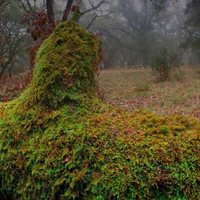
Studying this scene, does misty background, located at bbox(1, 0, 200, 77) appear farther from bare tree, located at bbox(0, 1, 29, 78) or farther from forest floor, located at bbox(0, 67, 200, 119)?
forest floor, located at bbox(0, 67, 200, 119)

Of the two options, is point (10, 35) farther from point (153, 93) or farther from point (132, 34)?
point (132, 34)

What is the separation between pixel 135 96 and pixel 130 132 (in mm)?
11279

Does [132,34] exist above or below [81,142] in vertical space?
above

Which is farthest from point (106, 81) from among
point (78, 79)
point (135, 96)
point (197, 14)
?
point (78, 79)

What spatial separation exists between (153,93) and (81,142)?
1164 cm

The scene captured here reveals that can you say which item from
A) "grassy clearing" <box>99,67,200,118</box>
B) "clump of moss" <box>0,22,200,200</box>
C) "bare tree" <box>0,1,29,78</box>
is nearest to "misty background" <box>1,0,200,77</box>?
"bare tree" <box>0,1,29,78</box>

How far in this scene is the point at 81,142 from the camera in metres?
2.80

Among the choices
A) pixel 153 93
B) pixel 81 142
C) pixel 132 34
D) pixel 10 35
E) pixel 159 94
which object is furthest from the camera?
pixel 132 34

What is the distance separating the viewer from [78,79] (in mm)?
3498

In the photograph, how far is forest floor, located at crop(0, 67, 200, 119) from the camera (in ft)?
36.8

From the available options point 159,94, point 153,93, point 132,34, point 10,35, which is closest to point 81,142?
point 159,94

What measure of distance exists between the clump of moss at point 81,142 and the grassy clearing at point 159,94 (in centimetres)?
667

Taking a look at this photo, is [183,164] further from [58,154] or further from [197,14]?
[197,14]

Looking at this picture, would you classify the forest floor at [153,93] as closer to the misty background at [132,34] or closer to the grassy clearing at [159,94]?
the grassy clearing at [159,94]
